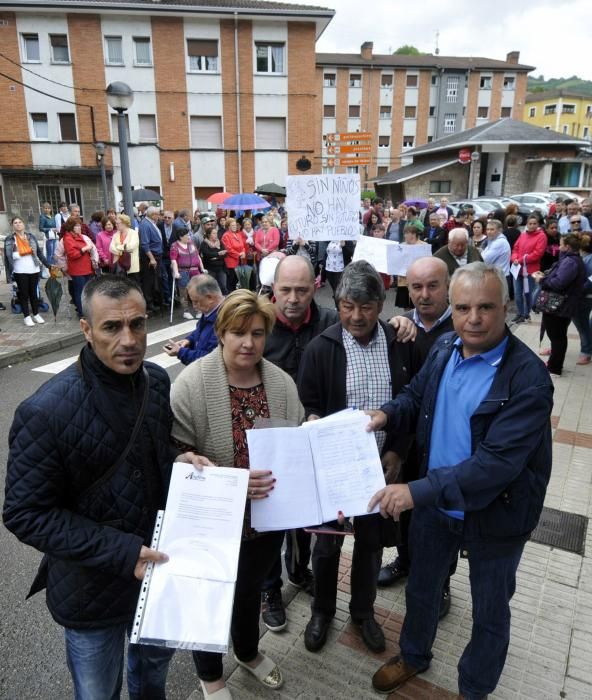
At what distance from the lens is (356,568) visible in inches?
107

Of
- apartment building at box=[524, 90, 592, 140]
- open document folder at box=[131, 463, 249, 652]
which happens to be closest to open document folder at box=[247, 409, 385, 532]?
open document folder at box=[131, 463, 249, 652]

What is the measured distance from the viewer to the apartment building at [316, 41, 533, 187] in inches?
2089

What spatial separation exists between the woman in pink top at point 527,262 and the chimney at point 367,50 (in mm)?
51991

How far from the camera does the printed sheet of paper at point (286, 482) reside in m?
2.00

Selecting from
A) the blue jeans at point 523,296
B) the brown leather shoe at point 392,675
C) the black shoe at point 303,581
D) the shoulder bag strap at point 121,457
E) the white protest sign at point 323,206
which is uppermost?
the white protest sign at point 323,206

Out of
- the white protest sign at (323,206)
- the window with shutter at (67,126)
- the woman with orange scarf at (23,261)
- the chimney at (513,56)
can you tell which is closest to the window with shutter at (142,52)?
the window with shutter at (67,126)

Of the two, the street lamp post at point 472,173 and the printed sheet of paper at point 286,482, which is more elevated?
the street lamp post at point 472,173

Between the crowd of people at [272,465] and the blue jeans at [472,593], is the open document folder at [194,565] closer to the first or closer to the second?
the crowd of people at [272,465]

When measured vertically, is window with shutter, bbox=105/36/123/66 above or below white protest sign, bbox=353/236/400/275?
above

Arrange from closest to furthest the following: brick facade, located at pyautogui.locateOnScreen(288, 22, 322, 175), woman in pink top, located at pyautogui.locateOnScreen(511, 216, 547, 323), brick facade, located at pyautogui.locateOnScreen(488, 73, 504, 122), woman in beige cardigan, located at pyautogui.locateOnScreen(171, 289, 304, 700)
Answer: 1. woman in beige cardigan, located at pyautogui.locateOnScreen(171, 289, 304, 700)
2. woman in pink top, located at pyautogui.locateOnScreen(511, 216, 547, 323)
3. brick facade, located at pyautogui.locateOnScreen(288, 22, 322, 175)
4. brick facade, located at pyautogui.locateOnScreen(488, 73, 504, 122)

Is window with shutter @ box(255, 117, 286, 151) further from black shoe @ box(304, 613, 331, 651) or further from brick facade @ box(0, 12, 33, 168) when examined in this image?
black shoe @ box(304, 613, 331, 651)

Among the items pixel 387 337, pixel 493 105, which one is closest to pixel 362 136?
pixel 387 337

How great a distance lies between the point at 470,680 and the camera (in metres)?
2.27

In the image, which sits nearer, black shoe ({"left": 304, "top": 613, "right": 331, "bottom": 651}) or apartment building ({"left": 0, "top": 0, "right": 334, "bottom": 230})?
black shoe ({"left": 304, "top": 613, "right": 331, "bottom": 651})
